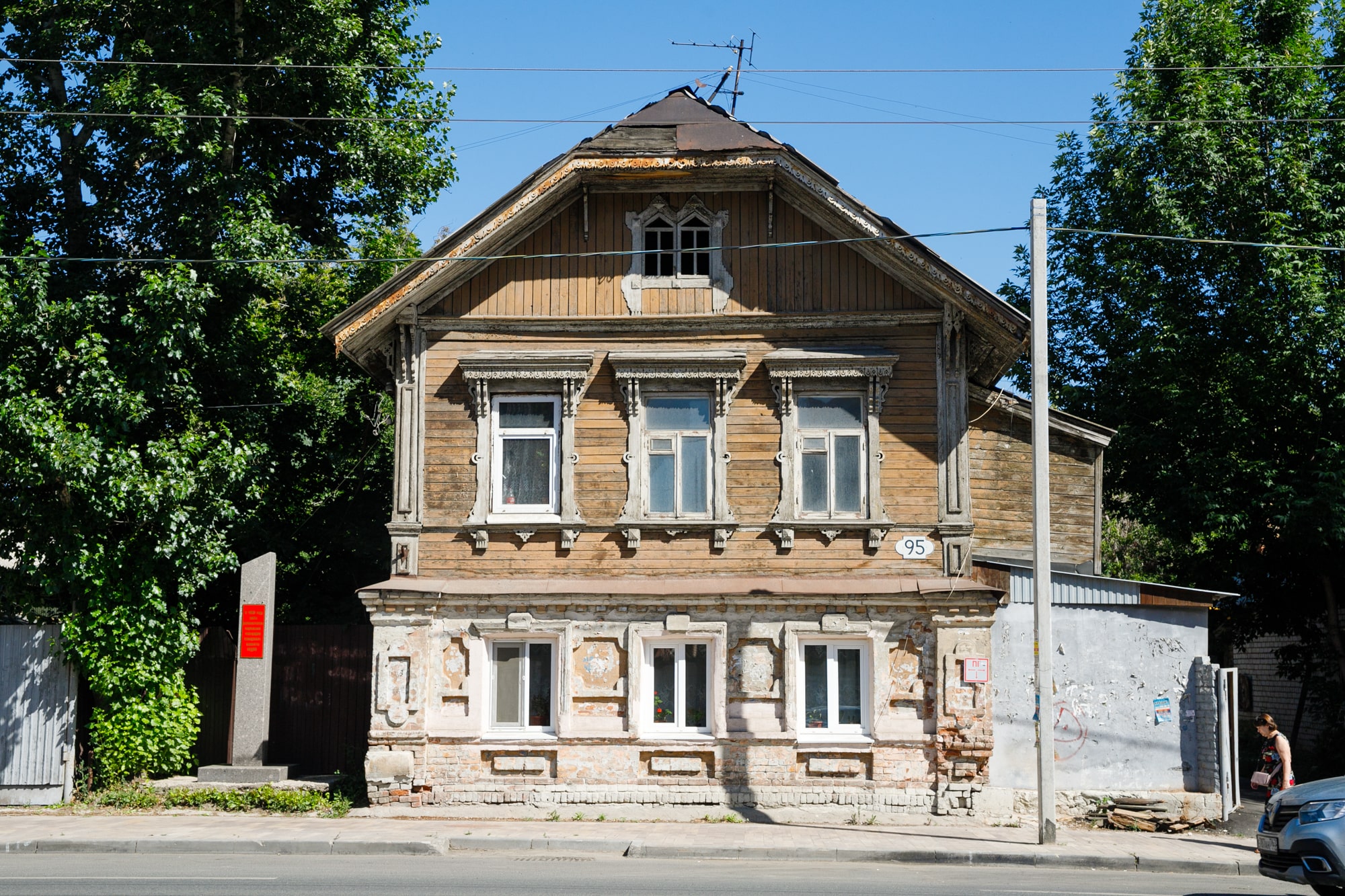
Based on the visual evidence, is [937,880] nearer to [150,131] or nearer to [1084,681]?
[1084,681]

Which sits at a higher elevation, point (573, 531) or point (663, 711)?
point (573, 531)

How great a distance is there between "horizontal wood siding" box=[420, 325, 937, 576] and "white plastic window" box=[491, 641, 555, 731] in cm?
104

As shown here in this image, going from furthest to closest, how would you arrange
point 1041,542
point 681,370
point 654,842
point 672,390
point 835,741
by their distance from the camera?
point 672,390 → point 681,370 → point 835,741 → point 1041,542 → point 654,842

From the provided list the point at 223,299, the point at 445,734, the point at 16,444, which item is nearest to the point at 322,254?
the point at 223,299

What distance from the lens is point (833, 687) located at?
51.5 feet

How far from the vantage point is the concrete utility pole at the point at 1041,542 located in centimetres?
1326

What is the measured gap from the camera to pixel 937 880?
11.3m

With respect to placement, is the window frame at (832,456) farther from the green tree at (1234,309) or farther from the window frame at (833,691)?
the green tree at (1234,309)

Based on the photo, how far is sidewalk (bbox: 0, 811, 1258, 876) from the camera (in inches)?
505

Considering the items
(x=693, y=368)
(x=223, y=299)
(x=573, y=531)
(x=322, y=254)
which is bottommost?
(x=573, y=531)

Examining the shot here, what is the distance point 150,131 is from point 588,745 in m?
10.4

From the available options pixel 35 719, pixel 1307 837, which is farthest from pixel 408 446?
pixel 1307 837

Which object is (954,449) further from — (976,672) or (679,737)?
(679,737)

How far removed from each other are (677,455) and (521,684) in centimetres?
370
